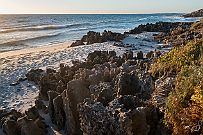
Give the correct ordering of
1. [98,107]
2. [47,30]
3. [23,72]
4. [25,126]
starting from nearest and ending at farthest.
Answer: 1. [98,107]
2. [25,126]
3. [23,72]
4. [47,30]

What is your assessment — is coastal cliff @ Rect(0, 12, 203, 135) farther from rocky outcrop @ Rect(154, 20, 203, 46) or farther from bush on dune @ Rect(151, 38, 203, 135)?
rocky outcrop @ Rect(154, 20, 203, 46)

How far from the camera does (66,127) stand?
8.99 metres

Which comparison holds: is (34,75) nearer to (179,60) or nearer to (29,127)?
(29,127)

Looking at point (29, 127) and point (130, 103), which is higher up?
point (130, 103)

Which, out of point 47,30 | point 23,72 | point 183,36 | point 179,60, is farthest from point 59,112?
point 47,30

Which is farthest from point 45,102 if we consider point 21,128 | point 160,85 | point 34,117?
point 160,85

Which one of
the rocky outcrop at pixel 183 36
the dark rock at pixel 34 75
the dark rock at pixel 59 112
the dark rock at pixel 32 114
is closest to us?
the dark rock at pixel 59 112

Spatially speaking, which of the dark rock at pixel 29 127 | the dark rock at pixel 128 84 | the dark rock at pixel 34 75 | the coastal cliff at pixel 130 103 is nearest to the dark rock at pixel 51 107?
the coastal cliff at pixel 130 103

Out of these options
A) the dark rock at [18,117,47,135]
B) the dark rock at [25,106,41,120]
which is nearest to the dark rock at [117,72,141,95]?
the dark rock at [18,117,47,135]

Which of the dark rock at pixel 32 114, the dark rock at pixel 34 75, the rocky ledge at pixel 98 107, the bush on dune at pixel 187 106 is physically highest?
the bush on dune at pixel 187 106

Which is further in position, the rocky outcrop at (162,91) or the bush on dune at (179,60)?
the bush on dune at (179,60)

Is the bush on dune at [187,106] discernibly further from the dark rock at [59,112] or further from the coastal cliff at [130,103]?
the dark rock at [59,112]

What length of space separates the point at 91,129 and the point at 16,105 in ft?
22.0

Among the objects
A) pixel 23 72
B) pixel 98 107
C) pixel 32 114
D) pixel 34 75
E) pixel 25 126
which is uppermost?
pixel 98 107
